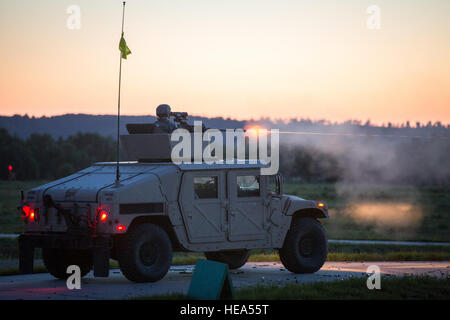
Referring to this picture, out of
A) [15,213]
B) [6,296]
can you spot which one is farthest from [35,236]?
[15,213]

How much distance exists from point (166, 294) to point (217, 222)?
329cm

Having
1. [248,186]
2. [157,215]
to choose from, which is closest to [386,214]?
[248,186]

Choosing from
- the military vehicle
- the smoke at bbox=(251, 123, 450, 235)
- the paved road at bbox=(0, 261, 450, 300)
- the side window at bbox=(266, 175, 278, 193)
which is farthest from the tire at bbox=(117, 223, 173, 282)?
the smoke at bbox=(251, 123, 450, 235)

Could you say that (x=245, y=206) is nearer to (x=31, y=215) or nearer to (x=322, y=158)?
(x=31, y=215)

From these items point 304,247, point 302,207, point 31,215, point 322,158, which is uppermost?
point 322,158

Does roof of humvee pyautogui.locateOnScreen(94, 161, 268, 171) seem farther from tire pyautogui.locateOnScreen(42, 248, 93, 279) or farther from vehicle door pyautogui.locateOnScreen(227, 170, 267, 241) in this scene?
tire pyautogui.locateOnScreen(42, 248, 93, 279)

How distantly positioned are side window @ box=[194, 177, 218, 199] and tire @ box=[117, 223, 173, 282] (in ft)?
3.58

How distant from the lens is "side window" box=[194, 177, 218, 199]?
16.0 m

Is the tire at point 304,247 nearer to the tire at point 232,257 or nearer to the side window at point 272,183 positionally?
the side window at point 272,183

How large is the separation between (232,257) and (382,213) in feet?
131

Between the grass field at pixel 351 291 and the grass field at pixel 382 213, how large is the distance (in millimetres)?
21830

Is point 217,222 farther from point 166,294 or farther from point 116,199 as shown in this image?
point 166,294

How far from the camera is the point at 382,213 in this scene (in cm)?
5712

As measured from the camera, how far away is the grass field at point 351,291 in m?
13.0
